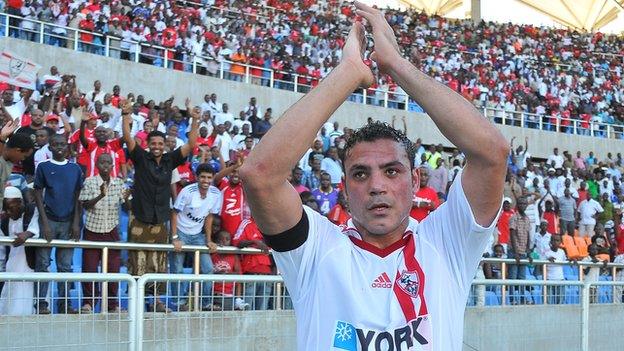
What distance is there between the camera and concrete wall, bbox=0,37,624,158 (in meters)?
18.9

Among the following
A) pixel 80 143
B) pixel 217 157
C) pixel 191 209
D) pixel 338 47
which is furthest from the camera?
pixel 338 47

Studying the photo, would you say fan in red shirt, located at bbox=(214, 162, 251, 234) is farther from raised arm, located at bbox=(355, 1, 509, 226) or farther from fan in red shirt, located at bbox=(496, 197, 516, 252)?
raised arm, located at bbox=(355, 1, 509, 226)

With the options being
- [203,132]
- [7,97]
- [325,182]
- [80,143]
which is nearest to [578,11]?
[203,132]

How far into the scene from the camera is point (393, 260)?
2.73 m

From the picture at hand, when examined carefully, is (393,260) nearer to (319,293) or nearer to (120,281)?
(319,293)

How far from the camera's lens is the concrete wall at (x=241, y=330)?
5.32 metres

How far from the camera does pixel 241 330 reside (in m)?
6.03

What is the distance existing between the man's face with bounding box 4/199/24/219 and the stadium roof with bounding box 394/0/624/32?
4952cm

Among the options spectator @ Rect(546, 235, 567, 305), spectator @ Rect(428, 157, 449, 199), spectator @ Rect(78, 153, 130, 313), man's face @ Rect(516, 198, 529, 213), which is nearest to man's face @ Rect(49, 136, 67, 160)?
spectator @ Rect(78, 153, 130, 313)

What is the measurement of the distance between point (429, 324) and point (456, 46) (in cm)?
3030

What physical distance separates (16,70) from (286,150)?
9.89 meters

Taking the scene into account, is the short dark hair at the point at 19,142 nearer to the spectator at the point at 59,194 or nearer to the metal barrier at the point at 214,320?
the spectator at the point at 59,194

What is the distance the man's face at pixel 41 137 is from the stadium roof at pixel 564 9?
47.5 metres

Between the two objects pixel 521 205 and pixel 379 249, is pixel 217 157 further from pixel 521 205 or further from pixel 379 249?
pixel 379 249
